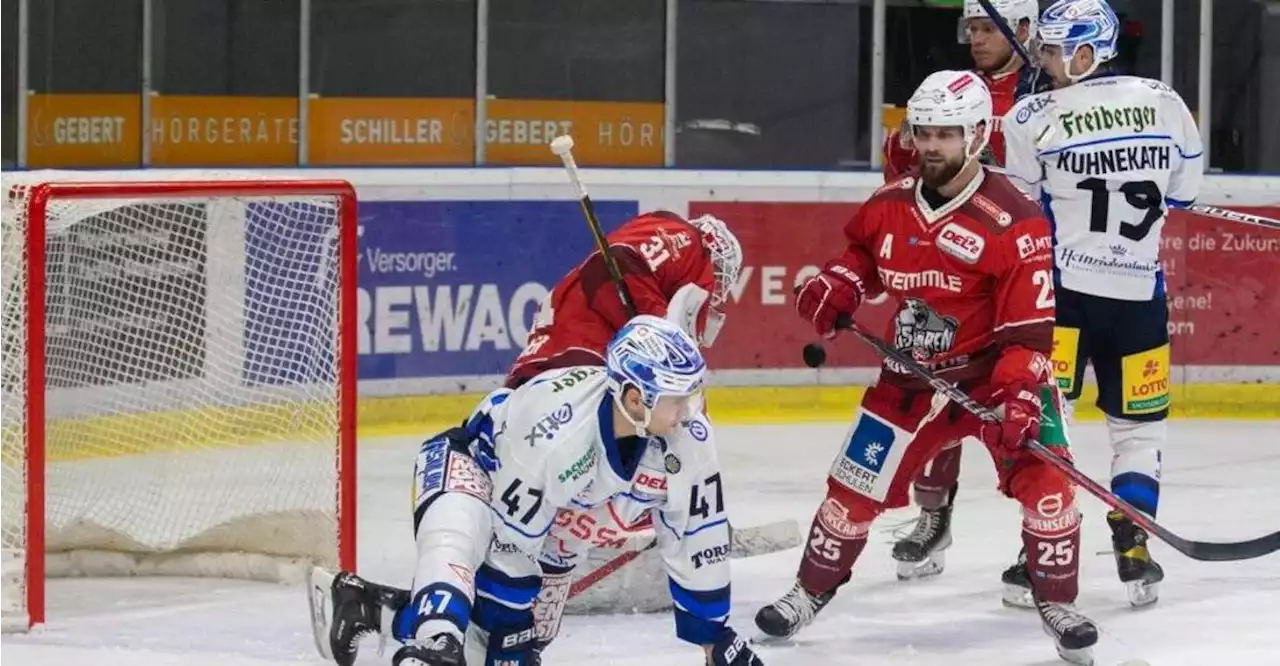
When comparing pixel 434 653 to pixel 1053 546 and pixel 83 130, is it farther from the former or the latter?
pixel 83 130

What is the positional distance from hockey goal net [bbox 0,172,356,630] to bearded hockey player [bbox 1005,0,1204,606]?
1532 mm

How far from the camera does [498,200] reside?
744 cm

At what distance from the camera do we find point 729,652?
3902 millimetres

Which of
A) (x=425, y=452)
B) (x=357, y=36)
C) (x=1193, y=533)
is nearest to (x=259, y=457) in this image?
(x=425, y=452)

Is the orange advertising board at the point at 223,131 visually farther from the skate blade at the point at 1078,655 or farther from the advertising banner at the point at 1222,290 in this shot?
the skate blade at the point at 1078,655

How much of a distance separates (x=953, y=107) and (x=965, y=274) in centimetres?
32

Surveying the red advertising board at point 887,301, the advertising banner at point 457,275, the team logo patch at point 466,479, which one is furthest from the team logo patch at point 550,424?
the red advertising board at point 887,301

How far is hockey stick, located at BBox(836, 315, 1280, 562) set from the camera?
14.6 ft

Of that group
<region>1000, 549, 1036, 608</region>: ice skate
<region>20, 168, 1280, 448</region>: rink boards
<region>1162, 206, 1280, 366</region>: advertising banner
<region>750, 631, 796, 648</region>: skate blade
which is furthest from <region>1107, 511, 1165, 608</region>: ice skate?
<region>1162, 206, 1280, 366</region>: advertising banner

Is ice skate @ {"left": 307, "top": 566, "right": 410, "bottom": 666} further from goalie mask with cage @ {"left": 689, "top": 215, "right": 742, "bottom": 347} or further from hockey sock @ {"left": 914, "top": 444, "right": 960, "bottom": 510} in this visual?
hockey sock @ {"left": 914, "top": 444, "right": 960, "bottom": 510}

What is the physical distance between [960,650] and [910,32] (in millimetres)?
4065

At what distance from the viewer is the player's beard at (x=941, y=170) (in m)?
4.66

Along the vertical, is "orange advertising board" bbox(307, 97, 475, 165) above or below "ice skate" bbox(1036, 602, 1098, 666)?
above

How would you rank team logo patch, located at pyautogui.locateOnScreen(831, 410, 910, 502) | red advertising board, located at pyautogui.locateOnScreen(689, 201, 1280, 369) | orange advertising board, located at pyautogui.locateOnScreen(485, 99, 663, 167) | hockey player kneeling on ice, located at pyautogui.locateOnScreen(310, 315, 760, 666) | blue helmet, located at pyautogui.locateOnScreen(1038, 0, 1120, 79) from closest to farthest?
hockey player kneeling on ice, located at pyautogui.locateOnScreen(310, 315, 760, 666) < team logo patch, located at pyautogui.locateOnScreen(831, 410, 910, 502) < blue helmet, located at pyautogui.locateOnScreen(1038, 0, 1120, 79) < red advertising board, located at pyautogui.locateOnScreen(689, 201, 1280, 369) < orange advertising board, located at pyautogui.locateOnScreen(485, 99, 663, 167)
